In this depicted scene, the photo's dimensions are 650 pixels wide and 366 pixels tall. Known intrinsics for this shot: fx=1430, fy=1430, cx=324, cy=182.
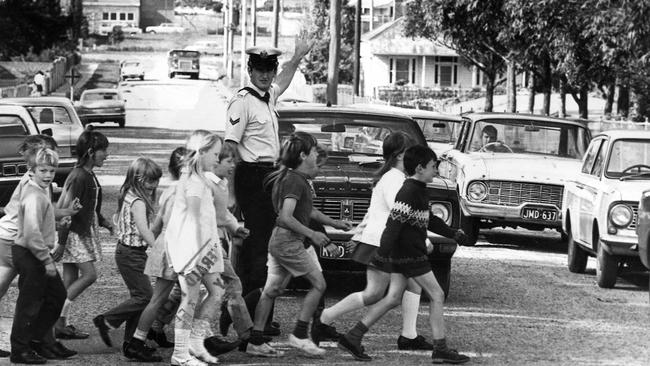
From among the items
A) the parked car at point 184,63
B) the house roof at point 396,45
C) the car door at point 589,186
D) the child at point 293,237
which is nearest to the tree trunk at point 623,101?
the car door at point 589,186

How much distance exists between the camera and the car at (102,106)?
48531mm

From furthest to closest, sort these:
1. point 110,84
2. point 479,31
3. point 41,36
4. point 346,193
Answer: point 110,84 → point 41,36 → point 479,31 → point 346,193

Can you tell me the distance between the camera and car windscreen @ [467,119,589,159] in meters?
18.4

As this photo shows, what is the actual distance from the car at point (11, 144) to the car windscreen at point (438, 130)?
5.94 metres

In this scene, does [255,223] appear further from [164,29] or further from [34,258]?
[164,29]

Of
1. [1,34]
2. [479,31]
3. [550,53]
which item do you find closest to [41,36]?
[1,34]

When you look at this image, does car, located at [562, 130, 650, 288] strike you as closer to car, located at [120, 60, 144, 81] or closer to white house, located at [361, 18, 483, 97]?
car, located at [120, 60, 144, 81]

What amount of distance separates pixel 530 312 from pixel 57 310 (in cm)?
437

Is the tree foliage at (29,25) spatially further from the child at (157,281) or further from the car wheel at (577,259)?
the child at (157,281)

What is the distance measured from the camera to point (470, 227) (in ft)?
57.4

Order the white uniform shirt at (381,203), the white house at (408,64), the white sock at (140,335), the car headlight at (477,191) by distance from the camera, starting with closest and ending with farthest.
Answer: the white sock at (140,335) → the white uniform shirt at (381,203) → the car headlight at (477,191) → the white house at (408,64)

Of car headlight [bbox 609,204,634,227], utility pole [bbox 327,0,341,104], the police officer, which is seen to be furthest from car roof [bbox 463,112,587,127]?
utility pole [bbox 327,0,341,104]

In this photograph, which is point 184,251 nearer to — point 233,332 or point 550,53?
point 233,332

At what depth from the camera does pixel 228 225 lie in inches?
368
